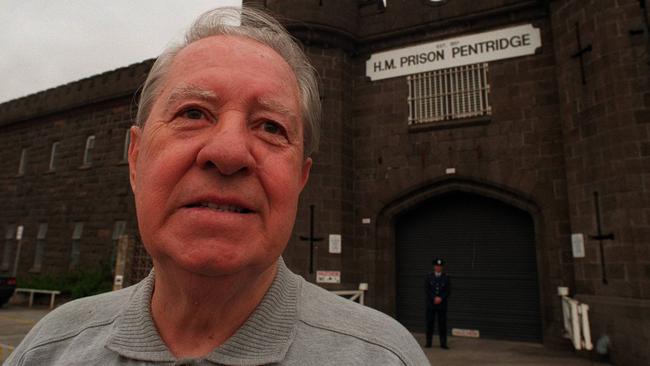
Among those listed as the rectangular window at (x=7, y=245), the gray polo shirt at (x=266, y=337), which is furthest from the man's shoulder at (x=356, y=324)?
the rectangular window at (x=7, y=245)

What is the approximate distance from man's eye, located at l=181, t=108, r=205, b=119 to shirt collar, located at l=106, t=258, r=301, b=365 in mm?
472

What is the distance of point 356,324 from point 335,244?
27.4ft

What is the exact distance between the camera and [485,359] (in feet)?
22.3

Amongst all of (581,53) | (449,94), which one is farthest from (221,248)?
(449,94)

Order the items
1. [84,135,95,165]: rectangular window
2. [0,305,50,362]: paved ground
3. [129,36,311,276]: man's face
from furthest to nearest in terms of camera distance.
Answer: [84,135,95,165]: rectangular window → [0,305,50,362]: paved ground → [129,36,311,276]: man's face

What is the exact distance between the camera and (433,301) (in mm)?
8117

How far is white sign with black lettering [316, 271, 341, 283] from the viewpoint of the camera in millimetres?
9047

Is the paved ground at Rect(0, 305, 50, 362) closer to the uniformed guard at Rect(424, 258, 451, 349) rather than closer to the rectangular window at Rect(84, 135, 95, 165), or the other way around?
the rectangular window at Rect(84, 135, 95, 165)

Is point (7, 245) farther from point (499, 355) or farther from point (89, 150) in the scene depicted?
point (499, 355)

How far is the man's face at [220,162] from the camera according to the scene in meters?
0.90

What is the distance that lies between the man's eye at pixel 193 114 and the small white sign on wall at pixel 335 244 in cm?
841

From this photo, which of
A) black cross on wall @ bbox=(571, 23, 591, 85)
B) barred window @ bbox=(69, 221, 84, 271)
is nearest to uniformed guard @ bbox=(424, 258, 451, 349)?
black cross on wall @ bbox=(571, 23, 591, 85)

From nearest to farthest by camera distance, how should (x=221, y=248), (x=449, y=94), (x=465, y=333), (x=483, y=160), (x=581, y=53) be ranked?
(x=221, y=248)
(x=581, y=53)
(x=483, y=160)
(x=465, y=333)
(x=449, y=94)

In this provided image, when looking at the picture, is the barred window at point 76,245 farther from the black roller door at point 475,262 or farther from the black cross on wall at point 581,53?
the black cross on wall at point 581,53
